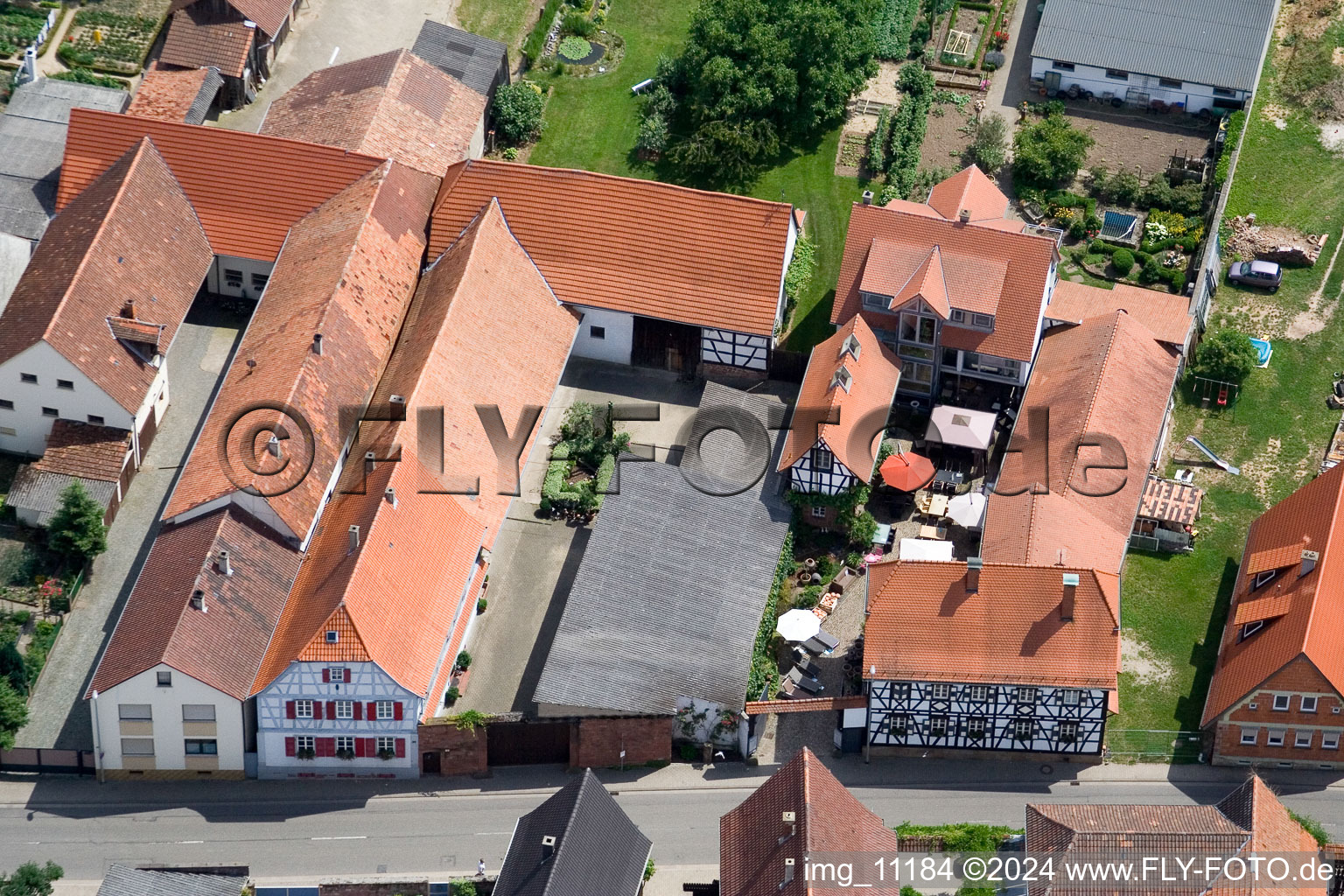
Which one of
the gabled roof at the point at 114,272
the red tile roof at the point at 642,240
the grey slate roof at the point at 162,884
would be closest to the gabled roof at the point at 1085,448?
the red tile roof at the point at 642,240

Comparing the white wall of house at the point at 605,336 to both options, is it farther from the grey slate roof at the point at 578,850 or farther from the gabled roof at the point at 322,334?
the grey slate roof at the point at 578,850

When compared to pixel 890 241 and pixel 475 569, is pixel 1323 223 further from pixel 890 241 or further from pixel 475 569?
pixel 475 569

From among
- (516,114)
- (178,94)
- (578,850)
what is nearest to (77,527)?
(578,850)

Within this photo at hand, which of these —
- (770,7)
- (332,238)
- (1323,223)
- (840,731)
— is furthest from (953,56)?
(840,731)

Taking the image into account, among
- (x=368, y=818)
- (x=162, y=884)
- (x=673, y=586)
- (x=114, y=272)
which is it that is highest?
(x=114, y=272)

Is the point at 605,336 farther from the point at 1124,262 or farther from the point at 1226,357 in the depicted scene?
the point at 1226,357
